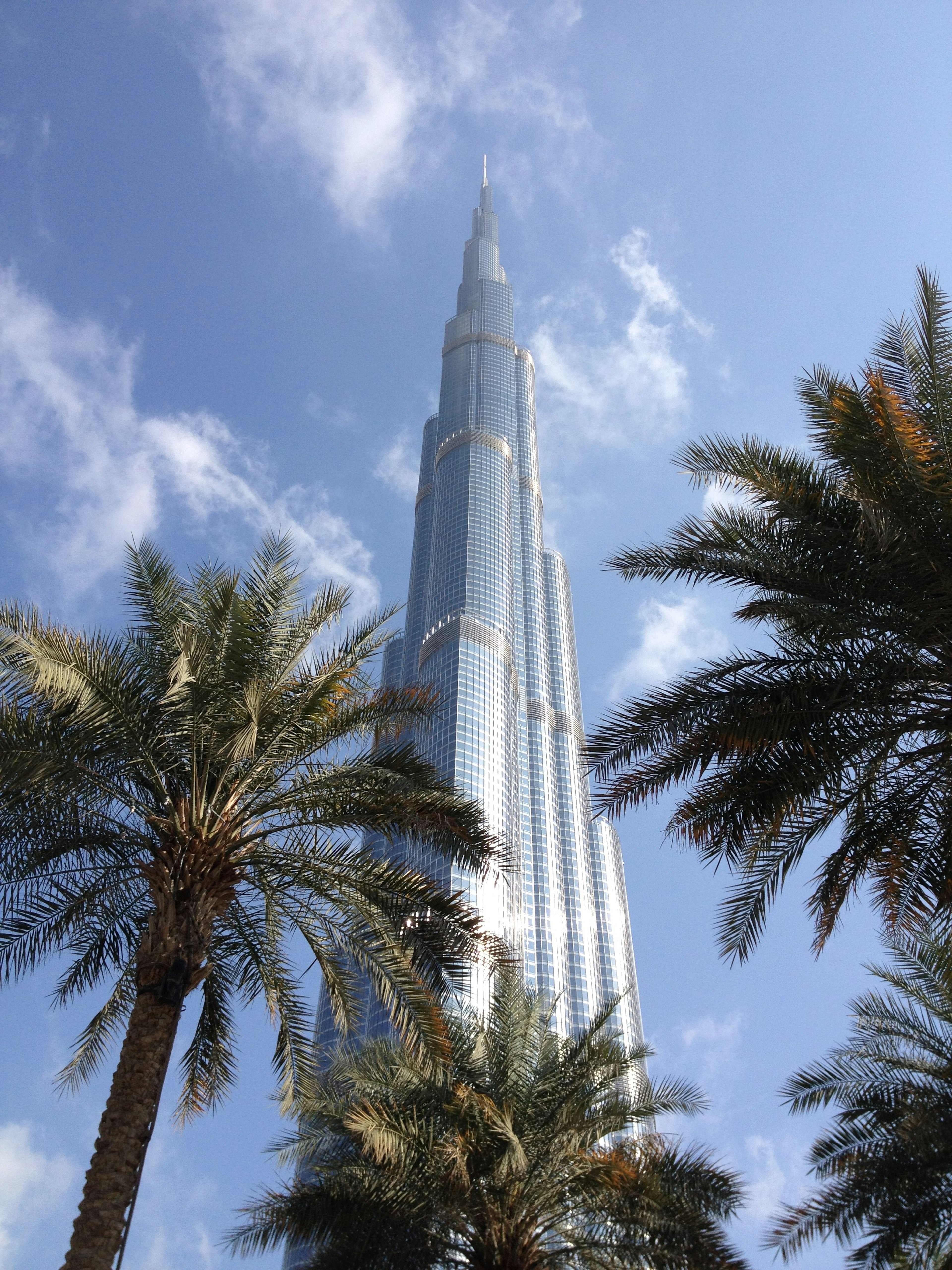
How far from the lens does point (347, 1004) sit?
528 inches

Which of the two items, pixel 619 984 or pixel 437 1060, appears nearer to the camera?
pixel 437 1060

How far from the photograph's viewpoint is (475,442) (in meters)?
174

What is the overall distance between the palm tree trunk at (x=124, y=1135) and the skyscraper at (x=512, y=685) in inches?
3049

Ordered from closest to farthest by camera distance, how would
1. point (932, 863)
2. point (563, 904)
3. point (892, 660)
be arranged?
point (892, 660) < point (932, 863) < point (563, 904)

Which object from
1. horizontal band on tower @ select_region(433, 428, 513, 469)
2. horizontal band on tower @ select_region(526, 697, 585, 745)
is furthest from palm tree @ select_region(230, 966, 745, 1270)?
horizontal band on tower @ select_region(433, 428, 513, 469)

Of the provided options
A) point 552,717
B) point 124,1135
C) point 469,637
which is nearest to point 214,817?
point 124,1135

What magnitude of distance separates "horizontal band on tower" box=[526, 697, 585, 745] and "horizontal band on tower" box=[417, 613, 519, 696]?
11.0 metres

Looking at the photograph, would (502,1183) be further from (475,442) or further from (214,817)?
(475,442)

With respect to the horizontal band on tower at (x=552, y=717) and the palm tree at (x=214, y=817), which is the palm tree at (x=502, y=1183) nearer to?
the palm tree at (x=214, y=817)

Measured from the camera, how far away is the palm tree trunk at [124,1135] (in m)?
9.65

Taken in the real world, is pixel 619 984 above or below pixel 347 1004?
above

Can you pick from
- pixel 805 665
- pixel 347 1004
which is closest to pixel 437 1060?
pixel 347 1004

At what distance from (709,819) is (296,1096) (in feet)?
19.3

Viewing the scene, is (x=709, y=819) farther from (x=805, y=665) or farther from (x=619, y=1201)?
(x=619, y=1201)
